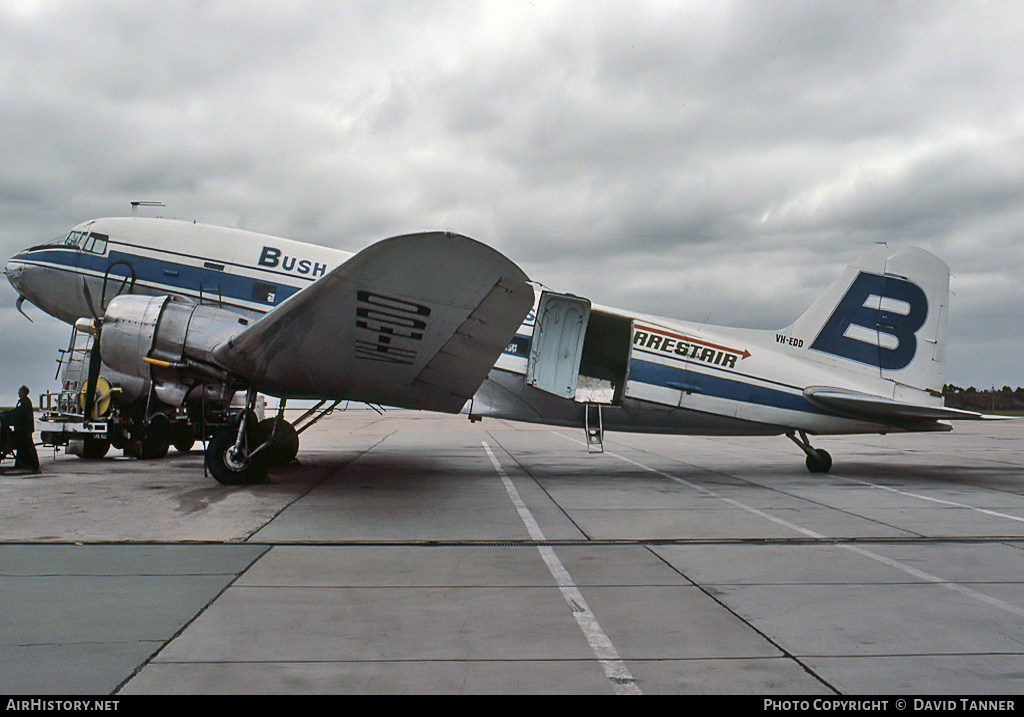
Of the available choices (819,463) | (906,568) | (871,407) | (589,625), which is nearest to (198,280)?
(589,625)

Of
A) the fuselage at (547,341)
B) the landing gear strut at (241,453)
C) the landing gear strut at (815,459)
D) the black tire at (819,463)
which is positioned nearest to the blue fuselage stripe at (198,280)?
the fuselage at (547,341)

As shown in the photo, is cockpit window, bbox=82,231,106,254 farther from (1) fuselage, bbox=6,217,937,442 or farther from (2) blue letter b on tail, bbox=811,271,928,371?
(2) blue letter b on tail, bbox=811,271,928,371

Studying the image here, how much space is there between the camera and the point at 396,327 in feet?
30.4

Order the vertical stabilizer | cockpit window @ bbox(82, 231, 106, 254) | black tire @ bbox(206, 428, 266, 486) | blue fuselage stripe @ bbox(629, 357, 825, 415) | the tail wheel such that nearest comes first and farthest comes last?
black tire @ bbox(206, 428, 266, 486) → cockpit window @ bbox(82, 231, 106, 254) → the tail wheel → blue fuselage stripe @ bbox(629, 357, 825, 415) → the vertical stabilizer

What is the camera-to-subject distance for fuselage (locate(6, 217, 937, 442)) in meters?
12.1

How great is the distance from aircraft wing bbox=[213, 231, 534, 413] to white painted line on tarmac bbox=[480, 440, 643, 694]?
109 inches

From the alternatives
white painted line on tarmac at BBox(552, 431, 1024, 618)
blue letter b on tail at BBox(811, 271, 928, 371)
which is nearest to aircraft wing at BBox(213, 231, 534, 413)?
white painted line on tarmac at BBox(552, 431, 1024, 618)

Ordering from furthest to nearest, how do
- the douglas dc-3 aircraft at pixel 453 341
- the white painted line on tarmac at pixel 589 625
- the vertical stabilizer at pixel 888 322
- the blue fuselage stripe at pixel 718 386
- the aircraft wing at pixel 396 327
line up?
the vertical stabilizer at pixel 888 322, the blue fuselage stripe at pixel 718 386, the douglas dc-3 aircraft at pixel 453 341, the aircraft wing at pixel 396 327, the white painted line on tarmac at pixel 589 625

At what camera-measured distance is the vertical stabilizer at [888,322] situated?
13.5m

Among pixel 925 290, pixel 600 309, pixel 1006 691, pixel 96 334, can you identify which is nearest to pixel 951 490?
pixel 925 290

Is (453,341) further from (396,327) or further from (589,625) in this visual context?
(589,625)

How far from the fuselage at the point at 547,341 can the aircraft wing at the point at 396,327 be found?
1.77 metres

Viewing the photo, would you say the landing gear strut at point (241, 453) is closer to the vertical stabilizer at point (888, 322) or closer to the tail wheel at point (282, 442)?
the tail wheel at point (282, 442)
